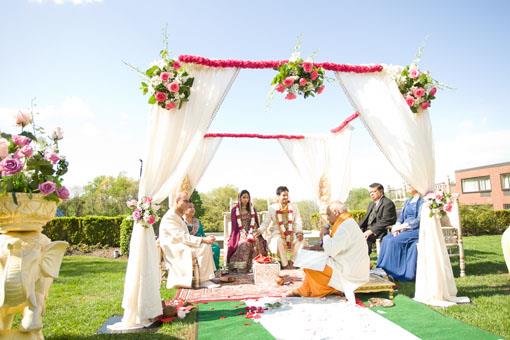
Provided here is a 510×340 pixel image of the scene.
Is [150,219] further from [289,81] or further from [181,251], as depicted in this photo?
[289,81]

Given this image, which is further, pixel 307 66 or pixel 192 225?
pixel 192 225

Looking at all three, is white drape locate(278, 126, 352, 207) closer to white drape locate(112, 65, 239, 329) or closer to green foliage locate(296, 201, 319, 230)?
white drape locate(112, 65, 239, 329)

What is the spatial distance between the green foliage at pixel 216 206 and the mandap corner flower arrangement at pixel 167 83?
14.7m

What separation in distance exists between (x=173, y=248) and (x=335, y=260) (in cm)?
266

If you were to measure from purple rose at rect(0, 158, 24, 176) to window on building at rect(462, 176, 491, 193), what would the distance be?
35336 millimetres

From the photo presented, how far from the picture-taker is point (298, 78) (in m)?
4.86

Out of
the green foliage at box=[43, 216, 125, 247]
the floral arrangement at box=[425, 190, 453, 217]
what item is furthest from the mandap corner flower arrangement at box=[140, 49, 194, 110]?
the green foliage at box=[43, 216, 125, 247]

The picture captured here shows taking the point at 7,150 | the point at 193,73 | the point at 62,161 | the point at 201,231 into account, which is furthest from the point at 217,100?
the point at 201,231

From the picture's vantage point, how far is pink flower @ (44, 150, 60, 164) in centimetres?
273

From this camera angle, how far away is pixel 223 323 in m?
3.85

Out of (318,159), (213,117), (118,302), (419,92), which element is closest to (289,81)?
(213,117)

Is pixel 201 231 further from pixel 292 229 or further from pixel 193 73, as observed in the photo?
pixel 193 73

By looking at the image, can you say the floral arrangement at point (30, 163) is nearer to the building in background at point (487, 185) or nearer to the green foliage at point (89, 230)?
the green foliage at point (89, 230)

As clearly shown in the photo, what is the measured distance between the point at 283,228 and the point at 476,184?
30.9 meters
